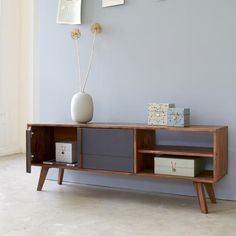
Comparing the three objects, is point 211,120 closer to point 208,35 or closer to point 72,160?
point 208,35

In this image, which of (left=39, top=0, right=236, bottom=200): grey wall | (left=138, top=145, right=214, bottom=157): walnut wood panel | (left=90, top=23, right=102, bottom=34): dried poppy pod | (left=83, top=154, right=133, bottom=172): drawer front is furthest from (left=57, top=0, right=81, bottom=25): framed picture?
(left=138, top=145, right=214, bottom=157): walnut wood panel

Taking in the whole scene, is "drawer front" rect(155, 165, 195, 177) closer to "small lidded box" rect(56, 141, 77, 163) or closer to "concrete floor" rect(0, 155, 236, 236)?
"concrete floor" rect(0, 155, 236, 236)

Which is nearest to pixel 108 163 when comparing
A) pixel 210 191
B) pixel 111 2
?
pixel 210 191

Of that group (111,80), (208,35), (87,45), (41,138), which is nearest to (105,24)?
(87,45)

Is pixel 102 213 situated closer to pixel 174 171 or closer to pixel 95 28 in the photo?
pixel 174 171

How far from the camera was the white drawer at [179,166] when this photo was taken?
6.95 ft

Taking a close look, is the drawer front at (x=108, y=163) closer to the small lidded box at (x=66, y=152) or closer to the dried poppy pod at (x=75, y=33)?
the small lidded box at (x=66, y=152)

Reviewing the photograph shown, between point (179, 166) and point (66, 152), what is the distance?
2.73ft

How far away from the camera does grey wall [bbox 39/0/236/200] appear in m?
2.34

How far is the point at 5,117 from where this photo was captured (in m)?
4.39

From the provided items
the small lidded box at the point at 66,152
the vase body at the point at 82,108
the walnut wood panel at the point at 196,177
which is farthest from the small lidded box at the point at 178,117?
the small lidded box at the point at 66,152

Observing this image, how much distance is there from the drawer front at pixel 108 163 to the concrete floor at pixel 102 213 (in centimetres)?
22

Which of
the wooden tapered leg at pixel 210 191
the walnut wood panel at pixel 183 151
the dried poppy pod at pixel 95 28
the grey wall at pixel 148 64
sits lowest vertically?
the wooden tapered leg at pixel 210 191

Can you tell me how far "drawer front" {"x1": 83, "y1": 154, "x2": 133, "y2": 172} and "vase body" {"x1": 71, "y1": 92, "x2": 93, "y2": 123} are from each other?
0.28 meters
